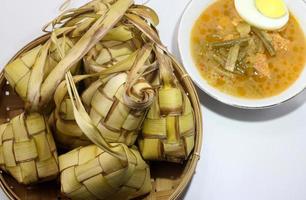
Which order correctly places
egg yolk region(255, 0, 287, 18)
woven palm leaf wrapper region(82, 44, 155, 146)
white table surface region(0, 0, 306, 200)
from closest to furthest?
1. woven palm leaf wrapper region(82, 44, 155, 146)
2. white table surface region(0, 0, 306, 200)
3. egg yolk region(255, 0, 287, 18)

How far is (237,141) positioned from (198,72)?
6.8 inches

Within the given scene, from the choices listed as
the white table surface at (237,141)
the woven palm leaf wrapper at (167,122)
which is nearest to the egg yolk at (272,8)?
the white table surface at (237,141)

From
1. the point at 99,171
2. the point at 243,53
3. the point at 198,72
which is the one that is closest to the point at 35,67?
the point at 99,171

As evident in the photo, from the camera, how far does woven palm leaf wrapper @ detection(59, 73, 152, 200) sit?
37.9 inches

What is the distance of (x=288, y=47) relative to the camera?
129 centimetres

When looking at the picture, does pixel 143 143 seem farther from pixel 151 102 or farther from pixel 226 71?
pixel 226 71

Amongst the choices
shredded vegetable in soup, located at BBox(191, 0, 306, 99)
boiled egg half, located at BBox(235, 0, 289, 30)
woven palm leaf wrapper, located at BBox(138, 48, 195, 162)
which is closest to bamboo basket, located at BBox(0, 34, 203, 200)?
woven palm leaf wrapper, located at BBox(138, 48, 195, 162)

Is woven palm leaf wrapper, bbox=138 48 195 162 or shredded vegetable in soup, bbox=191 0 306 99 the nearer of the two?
woven palm leaf wrapper, bbox=138 48 195 162

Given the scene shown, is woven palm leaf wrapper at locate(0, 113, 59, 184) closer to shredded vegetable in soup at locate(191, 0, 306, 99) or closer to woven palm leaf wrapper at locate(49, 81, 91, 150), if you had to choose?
woven palm leaf wrapper at locate(49, 81, 91, 150)

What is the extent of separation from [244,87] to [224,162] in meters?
0.17

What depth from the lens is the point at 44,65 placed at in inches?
39.4

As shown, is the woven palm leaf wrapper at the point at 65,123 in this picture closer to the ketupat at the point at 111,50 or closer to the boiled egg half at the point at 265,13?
the ketupat at the point at 111,50

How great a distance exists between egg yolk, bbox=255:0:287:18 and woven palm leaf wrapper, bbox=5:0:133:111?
1.28 feet

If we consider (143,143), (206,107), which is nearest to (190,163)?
(143,143)
